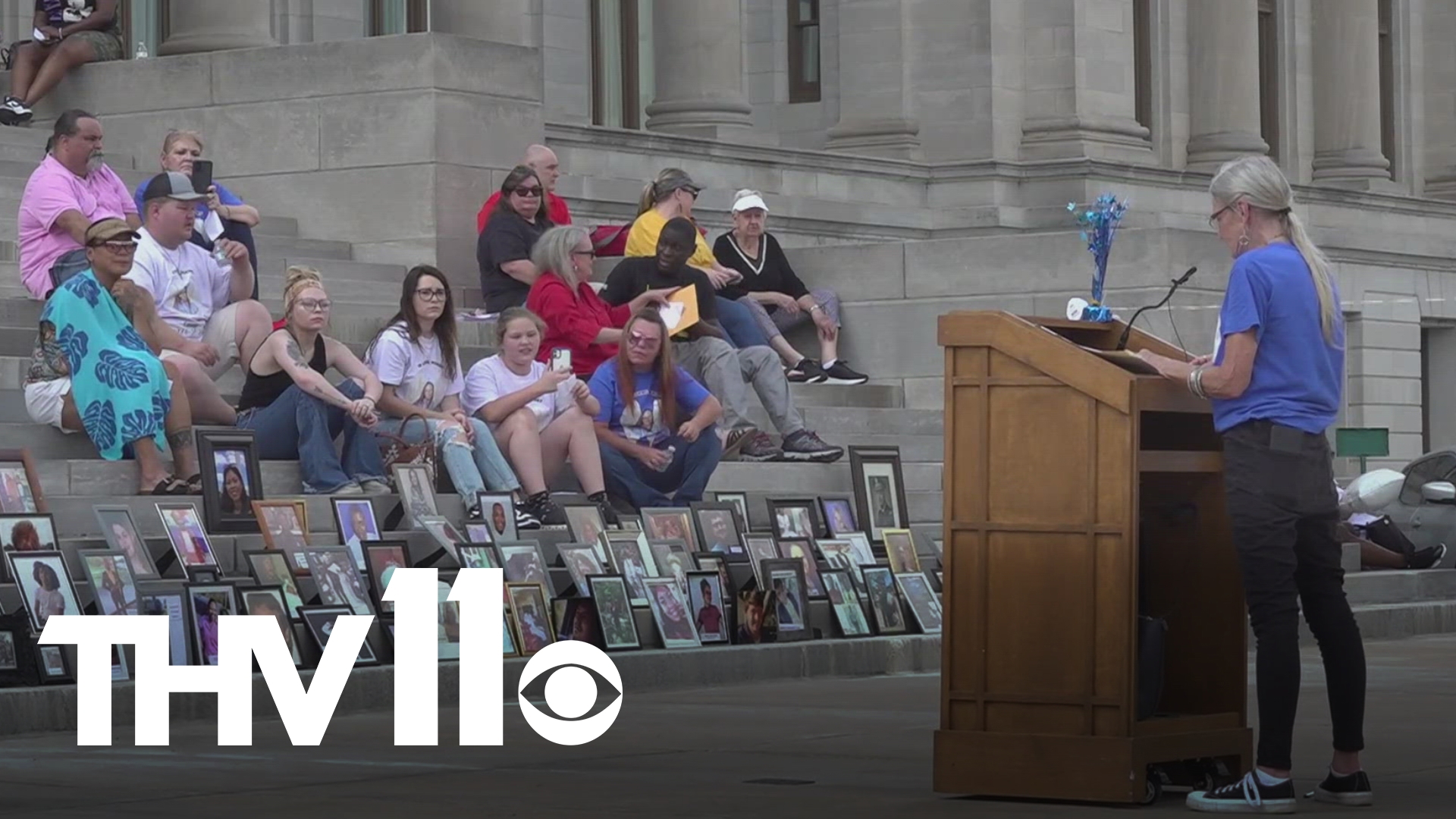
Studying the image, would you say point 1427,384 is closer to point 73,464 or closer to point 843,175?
point 843,175

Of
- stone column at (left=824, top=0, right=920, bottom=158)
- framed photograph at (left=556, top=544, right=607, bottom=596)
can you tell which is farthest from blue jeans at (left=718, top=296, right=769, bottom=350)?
stone column at (left=824, top=0, right=920, bottom=158)

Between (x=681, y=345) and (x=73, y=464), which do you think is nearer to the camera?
(x=73, y=464)

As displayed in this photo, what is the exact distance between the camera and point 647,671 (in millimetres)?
14266

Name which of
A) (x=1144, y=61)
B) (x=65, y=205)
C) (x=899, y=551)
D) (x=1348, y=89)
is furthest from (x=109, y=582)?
(x=1348, y=89)

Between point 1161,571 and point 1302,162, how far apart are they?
3694cm

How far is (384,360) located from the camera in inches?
631

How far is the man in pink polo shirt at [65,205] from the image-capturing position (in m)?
17.0

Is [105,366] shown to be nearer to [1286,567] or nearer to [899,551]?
[899,551]

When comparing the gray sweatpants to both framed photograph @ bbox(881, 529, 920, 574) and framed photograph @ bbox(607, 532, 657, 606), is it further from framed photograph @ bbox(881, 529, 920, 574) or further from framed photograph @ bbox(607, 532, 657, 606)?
framed photograph @ bbox(607, 532, 657, 606)

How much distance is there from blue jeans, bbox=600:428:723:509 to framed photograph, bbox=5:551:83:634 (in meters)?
4.11

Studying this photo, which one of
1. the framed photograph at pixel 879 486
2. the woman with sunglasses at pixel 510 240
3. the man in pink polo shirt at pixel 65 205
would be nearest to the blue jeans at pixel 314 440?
the man in pink polo shirt at pixel 65 205

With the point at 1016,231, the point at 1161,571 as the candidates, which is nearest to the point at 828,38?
the point at 1016,231

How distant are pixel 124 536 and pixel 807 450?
607cm

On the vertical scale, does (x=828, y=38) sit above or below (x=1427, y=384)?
above
